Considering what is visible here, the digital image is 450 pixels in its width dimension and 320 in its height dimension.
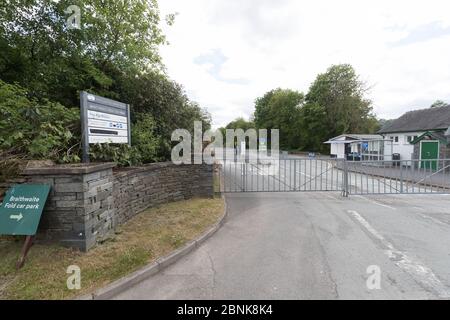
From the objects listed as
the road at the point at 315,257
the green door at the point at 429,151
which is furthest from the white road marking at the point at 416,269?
the green door at the point at 429,151

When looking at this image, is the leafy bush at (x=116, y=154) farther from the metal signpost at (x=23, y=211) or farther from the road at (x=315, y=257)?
the road at (x=315, y=257)

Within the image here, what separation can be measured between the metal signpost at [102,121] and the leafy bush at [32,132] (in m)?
0.39

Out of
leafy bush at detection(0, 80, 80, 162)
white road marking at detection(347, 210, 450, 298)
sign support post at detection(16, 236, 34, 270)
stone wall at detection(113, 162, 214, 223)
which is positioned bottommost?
white road marking at detection(347, 210, 450, 298)

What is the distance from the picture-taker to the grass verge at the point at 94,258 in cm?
313

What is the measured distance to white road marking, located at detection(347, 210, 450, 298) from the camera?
10.6 feet

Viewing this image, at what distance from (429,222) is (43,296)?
25.6 feet

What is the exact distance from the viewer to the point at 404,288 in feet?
10.7

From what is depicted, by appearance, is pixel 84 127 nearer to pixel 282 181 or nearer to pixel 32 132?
pixel 32 132

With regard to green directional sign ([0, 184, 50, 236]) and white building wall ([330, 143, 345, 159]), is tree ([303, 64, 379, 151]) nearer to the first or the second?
white building wall ([330, 143, 345, 159])

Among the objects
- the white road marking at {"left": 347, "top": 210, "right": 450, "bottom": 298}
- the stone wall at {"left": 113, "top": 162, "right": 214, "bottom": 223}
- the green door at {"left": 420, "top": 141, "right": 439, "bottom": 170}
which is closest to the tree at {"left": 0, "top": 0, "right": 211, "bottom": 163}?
the stone wall at {"left": 113, "top": 162, "right": 214, "bottom": 223}

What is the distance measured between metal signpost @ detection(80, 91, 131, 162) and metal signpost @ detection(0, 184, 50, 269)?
1113mm

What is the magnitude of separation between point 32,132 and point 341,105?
38.9 meters
